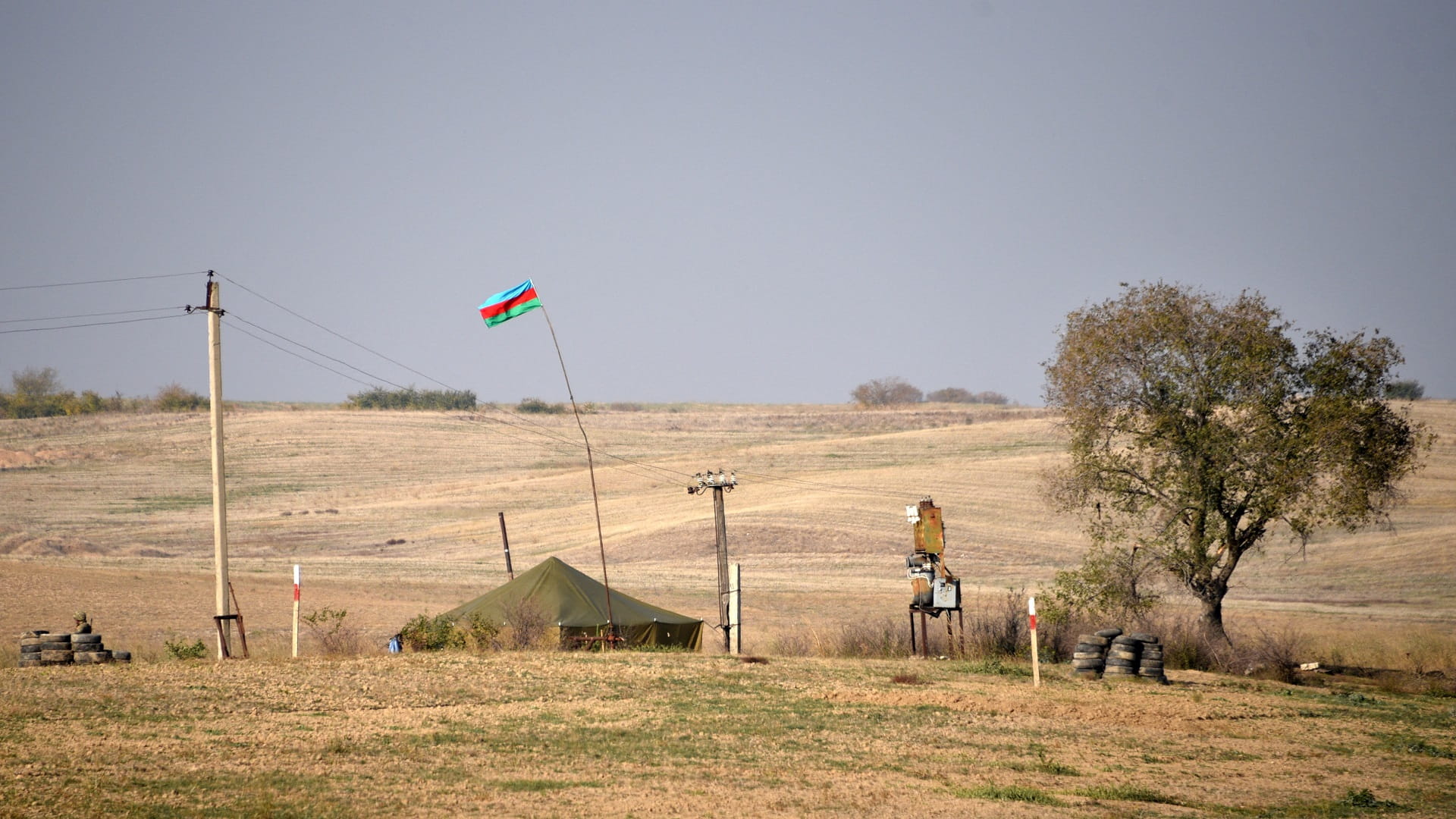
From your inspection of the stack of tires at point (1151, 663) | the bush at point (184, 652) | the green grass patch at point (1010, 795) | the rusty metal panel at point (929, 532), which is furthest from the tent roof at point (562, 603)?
the green grass patch at point (1010, 795)

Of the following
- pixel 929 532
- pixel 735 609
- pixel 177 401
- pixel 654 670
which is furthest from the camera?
pixel 177 401

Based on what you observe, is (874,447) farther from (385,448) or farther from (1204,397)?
(1204,397)

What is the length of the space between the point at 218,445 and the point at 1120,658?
1621cm

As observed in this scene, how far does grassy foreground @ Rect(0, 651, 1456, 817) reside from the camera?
1038 centimetres

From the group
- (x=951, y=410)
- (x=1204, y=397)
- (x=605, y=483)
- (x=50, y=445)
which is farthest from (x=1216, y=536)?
(x=951, y=410)

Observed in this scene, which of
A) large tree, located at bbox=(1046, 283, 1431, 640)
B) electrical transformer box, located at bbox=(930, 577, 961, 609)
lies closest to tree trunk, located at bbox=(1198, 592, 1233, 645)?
large tree, located at bbox=(1046, 283, 1431, 640)

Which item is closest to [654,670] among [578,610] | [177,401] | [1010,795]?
[578,610]

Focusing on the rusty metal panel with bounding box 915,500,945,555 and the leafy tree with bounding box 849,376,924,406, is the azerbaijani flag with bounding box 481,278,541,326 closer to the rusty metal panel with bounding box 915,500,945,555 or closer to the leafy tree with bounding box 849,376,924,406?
the rusty metal panel with bounding box 915,500,945,555

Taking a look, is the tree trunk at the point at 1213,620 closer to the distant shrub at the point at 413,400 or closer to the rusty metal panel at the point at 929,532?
the rusty metal panel at the point at 929,532

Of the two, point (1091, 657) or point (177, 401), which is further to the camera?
point (177, 401)

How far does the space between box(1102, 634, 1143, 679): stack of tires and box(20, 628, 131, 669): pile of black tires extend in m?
16.7

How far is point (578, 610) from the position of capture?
26562mm

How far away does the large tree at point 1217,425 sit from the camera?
24781 mm

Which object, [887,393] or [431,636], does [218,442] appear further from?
[887,393]
